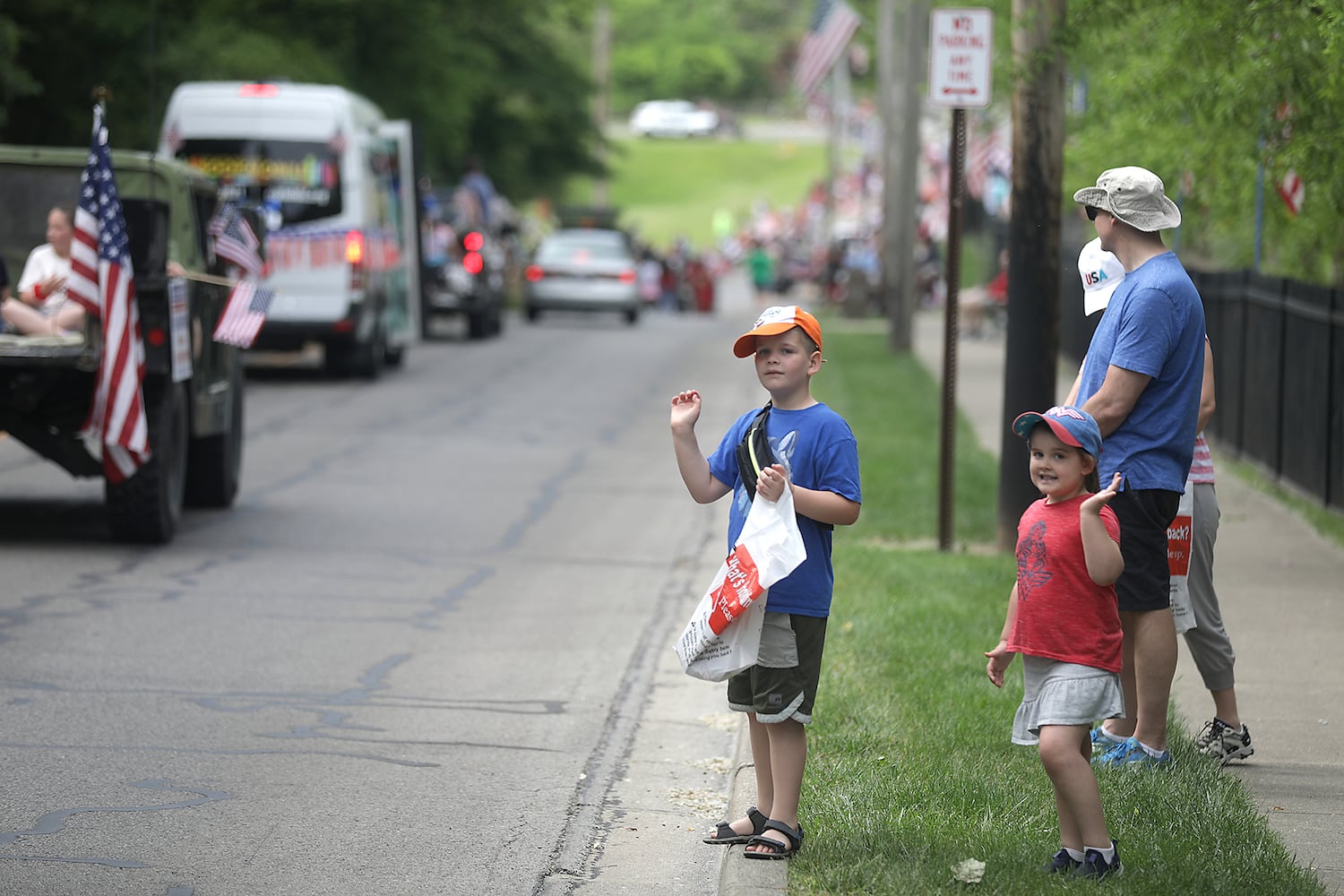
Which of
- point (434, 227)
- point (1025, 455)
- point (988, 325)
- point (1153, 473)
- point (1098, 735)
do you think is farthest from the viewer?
point (988, 325)

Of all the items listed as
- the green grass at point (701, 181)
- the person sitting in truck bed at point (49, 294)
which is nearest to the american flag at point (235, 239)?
the person sitting in truck bed at point (49, 294)

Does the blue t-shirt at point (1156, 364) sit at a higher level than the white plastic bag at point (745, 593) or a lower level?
higher

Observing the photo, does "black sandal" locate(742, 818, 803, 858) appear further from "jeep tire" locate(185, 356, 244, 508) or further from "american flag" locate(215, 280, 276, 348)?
"jeep tire" locate(185, 356, 244, 508)

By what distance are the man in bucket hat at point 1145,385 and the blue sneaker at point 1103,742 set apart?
326mm

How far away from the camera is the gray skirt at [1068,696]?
470cm

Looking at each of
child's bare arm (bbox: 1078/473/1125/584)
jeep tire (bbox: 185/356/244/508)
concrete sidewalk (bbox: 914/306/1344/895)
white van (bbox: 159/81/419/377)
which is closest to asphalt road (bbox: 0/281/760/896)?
jeep tire (bbox: 185/356/244/508)

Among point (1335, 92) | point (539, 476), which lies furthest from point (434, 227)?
point (1335, 92)

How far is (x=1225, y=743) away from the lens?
20.1 ft

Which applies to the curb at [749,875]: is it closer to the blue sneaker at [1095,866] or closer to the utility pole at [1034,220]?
the blue sneaker at [1095,866]

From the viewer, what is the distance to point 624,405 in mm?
19344

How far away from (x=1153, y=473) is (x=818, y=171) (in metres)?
87.9

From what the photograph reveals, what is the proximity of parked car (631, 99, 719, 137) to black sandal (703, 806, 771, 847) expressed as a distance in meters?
93.2

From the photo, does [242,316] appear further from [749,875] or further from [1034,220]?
[749,875]

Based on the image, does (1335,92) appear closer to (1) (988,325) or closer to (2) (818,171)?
(1) (988,325)
